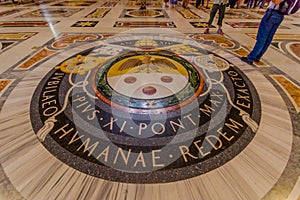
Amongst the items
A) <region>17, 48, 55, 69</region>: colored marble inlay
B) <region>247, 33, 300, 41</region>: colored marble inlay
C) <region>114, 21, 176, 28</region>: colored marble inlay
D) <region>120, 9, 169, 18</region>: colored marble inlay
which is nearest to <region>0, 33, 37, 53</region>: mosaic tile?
<region>17, 48, 55, 69</region>: colored marble inlay

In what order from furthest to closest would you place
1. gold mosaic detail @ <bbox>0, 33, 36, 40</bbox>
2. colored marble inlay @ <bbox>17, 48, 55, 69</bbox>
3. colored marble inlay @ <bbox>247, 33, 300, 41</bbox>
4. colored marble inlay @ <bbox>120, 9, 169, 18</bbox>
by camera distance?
1. colored marble inlay @ <bbox>120, 9, 169, 18</bbox>
2. colored marble inlay @ <bbox>247, 33, 300, 41</bbox>
3. gold mosaic detail @ <bbox>0, 33, 36, 40</bbox>
4. colored marble inlay @ <bbox>17, 48, 55, 69</bbox>

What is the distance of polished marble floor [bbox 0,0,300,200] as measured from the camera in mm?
1155

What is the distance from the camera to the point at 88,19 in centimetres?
554

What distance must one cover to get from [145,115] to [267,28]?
87.0 inches

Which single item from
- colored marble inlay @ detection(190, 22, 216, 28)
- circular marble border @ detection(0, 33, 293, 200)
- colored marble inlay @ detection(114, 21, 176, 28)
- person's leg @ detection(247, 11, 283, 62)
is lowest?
circular marble border @ detection(0, 33, 293, 200)

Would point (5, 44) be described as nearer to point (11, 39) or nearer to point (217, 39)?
point (11, 39)

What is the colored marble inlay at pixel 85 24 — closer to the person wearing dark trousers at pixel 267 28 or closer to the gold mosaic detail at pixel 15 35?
the gold mosaic detail at pixel 15 35

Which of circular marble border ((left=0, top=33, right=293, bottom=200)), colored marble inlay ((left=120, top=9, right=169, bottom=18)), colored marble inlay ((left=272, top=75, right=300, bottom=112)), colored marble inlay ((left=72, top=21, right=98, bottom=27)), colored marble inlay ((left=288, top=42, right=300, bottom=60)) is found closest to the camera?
circular marble border ((left=0, top=33, right=293, bottom=200))

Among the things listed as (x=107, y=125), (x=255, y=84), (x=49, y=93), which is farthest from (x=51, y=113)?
(x=255, y=84)

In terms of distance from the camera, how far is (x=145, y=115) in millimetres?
1689

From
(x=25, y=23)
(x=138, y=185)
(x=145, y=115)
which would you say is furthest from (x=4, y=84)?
(x=25, y=23)

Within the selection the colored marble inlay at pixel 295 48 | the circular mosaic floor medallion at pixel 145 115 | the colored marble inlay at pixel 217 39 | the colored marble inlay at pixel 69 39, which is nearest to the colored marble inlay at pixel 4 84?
the circular mosaic floor medallion at pixel 145 115

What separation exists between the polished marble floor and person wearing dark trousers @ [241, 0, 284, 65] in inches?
6.7

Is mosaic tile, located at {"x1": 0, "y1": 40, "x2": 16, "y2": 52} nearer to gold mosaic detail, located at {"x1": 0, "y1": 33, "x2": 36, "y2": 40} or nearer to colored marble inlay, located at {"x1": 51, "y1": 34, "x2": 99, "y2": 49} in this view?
gold mosaic detail, located at {"x1": 0, "y1": 33, "x2": 36, "y2": 40}
